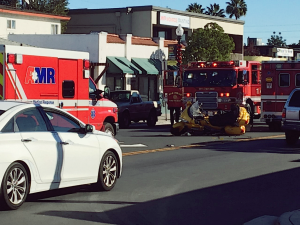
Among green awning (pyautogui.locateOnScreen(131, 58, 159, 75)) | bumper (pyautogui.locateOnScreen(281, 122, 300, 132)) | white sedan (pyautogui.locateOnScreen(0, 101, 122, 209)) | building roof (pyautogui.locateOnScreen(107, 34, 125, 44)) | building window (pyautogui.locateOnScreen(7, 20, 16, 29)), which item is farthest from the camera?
building window (pyautogui.locateOnScreen(7, 20, 16, 29))

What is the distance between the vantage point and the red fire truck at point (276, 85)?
27.7m

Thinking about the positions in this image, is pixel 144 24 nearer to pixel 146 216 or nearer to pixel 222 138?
pixel 222 138

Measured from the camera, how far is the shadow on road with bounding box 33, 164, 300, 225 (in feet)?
29.5

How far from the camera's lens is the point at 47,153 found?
9.85 meters

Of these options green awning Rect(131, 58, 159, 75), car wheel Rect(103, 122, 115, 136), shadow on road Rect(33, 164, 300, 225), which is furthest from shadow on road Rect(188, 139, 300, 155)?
green awning Rect(131, 58, 159, 75)

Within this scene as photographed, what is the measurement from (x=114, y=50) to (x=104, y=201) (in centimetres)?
3336

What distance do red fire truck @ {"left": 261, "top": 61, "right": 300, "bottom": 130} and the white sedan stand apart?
56.1ft

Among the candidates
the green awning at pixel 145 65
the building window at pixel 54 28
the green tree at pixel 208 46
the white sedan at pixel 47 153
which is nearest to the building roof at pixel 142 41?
the green awning at pixel 145 65

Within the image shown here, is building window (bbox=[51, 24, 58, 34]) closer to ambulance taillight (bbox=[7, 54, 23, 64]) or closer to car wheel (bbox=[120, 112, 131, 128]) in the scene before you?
car wheel (bbox=[120, 112, 131, 128])

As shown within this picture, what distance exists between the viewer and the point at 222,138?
23.5 meters

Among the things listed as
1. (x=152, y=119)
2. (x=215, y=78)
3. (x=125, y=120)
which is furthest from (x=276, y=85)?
(x=125, y=120)

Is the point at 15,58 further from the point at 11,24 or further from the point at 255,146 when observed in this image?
the point at 11,24

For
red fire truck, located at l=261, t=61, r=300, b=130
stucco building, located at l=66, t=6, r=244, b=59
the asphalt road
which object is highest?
stucco building, located at l=66, t=6, r=244, b=59

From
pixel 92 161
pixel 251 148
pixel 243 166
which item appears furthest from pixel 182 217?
pixel 251 148
